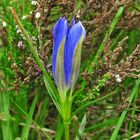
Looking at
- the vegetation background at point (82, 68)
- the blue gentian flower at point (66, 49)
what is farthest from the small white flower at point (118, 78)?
the blue gentian flower at point (66, 49)

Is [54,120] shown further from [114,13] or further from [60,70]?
[60,70]

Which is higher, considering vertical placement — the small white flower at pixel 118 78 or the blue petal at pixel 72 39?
the blue petal at pixel 72 39

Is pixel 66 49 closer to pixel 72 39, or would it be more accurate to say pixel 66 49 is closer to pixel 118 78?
pixel 72 39

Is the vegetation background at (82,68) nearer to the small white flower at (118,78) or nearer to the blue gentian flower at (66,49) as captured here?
the small white flower at (118,78)

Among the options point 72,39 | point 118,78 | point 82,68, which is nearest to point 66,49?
point 72,39

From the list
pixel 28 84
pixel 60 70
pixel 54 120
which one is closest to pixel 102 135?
pixel 54 120

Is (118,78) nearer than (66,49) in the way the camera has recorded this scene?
No
